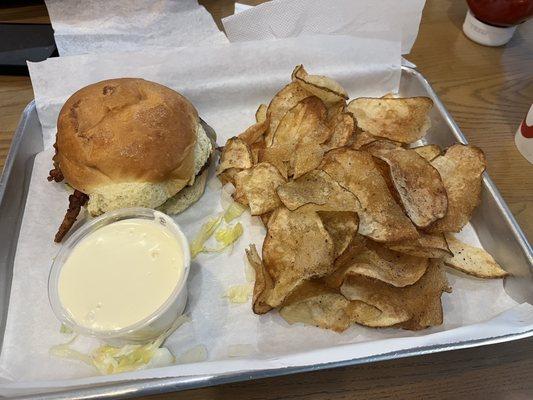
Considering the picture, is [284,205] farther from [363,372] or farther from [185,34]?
[185,34]

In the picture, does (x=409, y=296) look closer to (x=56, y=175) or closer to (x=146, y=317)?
(x=146, y=317)

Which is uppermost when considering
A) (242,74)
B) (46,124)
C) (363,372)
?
(242,74)

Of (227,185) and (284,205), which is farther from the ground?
(284,205)

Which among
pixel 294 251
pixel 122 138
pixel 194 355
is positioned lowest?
pixel 194 355

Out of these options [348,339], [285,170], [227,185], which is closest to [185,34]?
[227,185]

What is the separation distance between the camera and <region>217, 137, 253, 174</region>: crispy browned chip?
133 centimetres

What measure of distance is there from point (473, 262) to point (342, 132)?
0.51m

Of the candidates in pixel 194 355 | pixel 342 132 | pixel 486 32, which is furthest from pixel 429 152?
pixel 486 32

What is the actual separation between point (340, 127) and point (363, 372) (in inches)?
26.7

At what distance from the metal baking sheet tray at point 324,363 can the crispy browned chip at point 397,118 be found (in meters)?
0.18

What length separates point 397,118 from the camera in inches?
55.4

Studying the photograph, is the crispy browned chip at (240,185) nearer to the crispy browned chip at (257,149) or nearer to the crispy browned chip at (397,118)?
the crispy browned chip at (257,149)

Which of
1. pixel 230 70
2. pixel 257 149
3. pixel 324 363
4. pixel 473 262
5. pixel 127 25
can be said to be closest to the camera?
pixel 324 363

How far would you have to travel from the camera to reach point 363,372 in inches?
42.3
